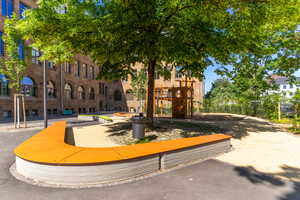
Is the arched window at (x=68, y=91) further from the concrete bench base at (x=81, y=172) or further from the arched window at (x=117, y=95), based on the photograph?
the concrete bench base at (x=81, y=172)

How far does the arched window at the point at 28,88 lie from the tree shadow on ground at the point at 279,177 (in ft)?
74.4

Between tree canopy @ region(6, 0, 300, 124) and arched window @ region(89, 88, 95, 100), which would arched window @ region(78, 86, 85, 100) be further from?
tree canopy @ region(6, 0, 300, 124)

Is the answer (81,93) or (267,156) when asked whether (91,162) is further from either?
(81,93)

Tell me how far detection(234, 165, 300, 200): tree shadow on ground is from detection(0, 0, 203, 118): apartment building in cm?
937

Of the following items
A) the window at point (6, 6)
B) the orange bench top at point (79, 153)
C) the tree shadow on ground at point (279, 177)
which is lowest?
the tree shadow on ground at point (279, 177)

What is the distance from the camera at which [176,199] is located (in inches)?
104

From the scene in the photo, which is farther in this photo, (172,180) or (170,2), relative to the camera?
(170,2)

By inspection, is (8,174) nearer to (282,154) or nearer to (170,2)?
(170,2)

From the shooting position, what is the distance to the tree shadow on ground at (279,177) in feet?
9.22

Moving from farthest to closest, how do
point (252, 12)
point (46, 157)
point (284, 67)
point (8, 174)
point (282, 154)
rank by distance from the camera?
point (284, 67) → point (252, 12) → point (282, 154) → point (8, 174) → point (46, 157)

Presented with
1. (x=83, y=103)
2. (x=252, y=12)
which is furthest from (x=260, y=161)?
(x=83, y=103)

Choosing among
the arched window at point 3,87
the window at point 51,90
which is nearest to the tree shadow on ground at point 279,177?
the arched window at point 3,87

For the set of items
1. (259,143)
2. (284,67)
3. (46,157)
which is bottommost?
(259,143)

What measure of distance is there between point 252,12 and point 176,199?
22.2 ft
